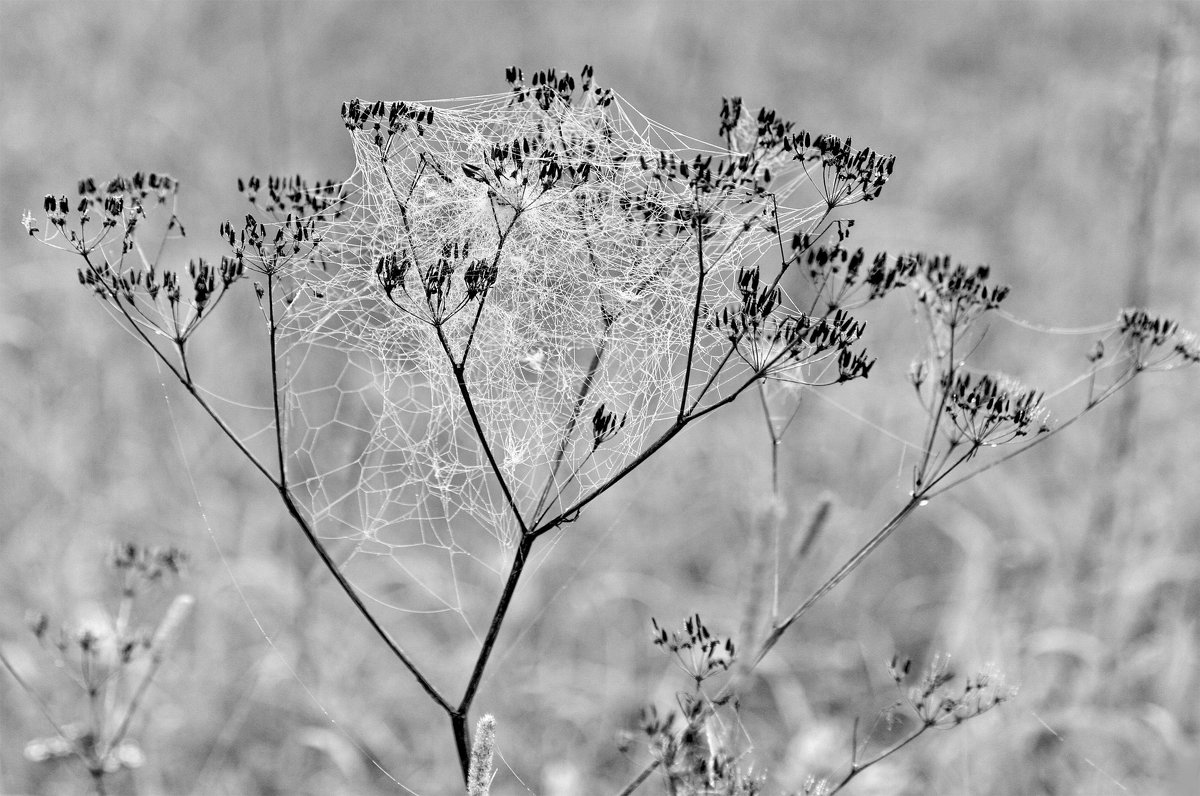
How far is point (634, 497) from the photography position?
A: 5730mm

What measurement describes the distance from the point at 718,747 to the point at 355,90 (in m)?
7.66

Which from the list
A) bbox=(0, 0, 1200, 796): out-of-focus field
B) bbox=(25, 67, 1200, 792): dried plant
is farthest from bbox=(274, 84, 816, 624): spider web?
bbox=(0, 0, 1200, 796): out-of-focus field

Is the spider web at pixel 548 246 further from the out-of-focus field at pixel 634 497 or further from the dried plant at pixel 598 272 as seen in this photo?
the out-of-focus field at pixel 634 497

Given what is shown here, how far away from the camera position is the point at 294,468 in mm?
5621

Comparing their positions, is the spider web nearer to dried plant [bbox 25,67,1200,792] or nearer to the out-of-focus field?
dried plant [bbox 25,67,1200,792]

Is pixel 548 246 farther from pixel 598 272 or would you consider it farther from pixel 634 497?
pixel 634 497

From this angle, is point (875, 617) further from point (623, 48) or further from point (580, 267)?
point (623, 48)

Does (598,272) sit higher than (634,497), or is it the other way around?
(634,497)

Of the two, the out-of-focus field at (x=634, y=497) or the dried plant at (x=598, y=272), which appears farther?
the out-of-focus field at (x=634, y=497)

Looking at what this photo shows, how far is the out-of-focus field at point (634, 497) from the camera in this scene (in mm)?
4438

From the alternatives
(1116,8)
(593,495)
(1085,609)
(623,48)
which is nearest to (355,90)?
(623,48)

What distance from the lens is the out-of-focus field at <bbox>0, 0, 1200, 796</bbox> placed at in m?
4.44

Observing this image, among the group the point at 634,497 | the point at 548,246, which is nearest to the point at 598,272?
the point at 548,246

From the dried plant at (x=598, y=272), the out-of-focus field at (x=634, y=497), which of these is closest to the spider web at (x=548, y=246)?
the dried plant at (x=598, y=272)
